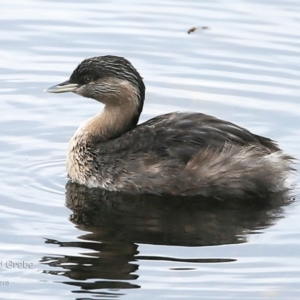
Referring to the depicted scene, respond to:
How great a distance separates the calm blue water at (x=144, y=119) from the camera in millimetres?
9305

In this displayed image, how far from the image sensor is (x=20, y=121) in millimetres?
12578

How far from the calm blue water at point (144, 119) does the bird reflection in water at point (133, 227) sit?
0.06 feet

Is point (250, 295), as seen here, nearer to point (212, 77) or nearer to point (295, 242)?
point (295, 242)

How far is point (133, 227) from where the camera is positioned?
408 inches

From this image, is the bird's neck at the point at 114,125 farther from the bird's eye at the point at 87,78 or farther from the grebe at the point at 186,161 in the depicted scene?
the bird's eye at the point at 87,78

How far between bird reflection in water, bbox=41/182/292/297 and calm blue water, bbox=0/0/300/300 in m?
0.02

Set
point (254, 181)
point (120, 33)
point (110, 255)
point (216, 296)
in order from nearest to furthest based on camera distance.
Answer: point (216, 296)
point (110, 255)
point (254, 181)
point (120, 33)

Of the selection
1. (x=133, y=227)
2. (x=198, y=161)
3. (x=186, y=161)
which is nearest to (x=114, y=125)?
(x=186, y=161)

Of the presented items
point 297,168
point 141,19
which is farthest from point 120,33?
point 297,168

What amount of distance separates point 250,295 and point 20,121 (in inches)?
172

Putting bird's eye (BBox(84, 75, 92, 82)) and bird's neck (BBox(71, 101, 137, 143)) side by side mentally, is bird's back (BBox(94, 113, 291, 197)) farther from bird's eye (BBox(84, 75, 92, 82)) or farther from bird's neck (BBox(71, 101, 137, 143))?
bird's eye (BBox(84, 75, 92, 82))

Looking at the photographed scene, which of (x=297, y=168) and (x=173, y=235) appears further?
(x=297, y=168)

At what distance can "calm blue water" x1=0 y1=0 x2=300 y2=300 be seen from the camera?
30.5 ft

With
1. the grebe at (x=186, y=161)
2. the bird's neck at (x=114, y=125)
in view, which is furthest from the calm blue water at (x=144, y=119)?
the bird's neck at (x=114, y=125)
